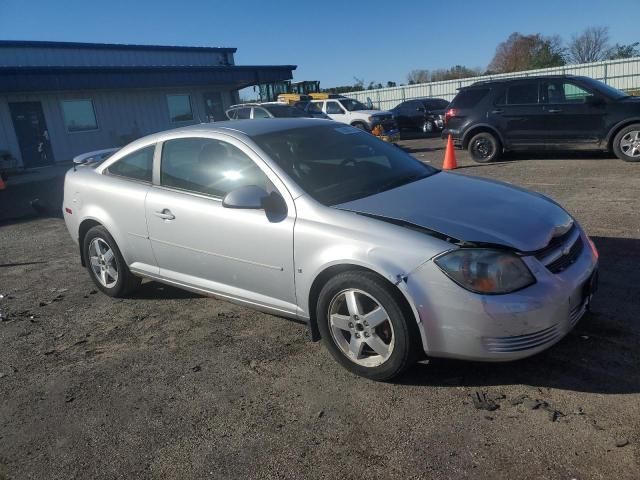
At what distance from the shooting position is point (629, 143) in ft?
34.0

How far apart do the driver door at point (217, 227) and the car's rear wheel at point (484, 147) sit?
356 inches

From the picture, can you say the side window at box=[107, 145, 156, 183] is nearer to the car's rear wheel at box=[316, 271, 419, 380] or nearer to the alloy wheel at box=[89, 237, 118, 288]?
the alloy wheel at box=[89, 237, 118, 288]

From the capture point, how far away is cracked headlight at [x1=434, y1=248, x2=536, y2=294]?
9.43 feet

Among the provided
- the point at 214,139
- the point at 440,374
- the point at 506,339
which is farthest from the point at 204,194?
the point at 506,339

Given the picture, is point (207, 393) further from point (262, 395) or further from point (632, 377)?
point (632, 377)

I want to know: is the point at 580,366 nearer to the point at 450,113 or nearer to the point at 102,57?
the point at 450,113

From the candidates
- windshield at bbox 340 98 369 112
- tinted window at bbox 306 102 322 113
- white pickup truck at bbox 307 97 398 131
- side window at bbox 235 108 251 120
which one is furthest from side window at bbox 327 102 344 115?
side window at bbox 235 108 251 120

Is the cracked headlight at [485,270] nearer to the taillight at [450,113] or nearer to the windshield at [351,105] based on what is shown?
the taillight at [450,113]

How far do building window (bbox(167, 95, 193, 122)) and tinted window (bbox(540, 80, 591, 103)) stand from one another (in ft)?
59.3

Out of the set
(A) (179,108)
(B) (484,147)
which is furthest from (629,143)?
(A) (179,108)

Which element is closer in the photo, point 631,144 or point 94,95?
point 631,144

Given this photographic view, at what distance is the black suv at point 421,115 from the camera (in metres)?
22.8

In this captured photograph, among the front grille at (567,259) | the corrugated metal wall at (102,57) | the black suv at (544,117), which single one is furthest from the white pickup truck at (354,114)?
the front grille at (567,259)

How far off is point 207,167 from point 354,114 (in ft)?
53.4
